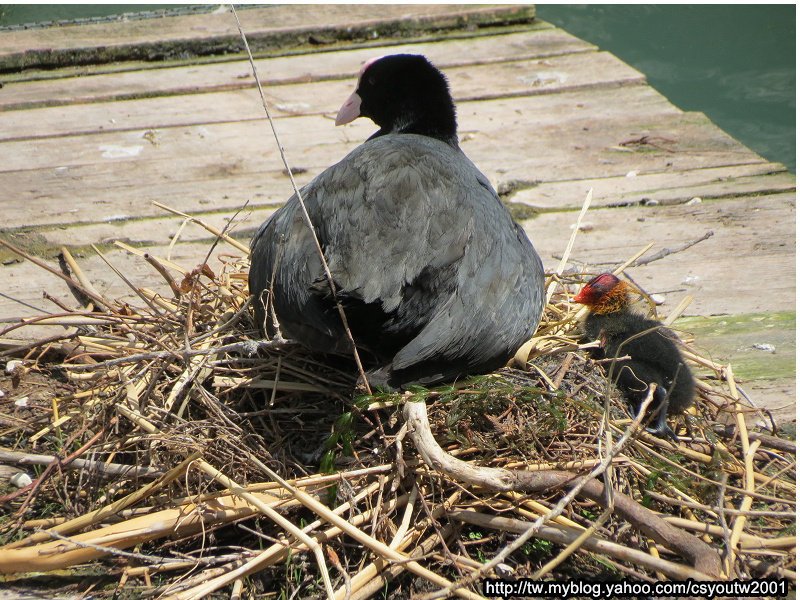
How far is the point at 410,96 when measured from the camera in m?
2.94

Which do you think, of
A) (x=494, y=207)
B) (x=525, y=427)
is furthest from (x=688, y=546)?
(x=494, y=207)

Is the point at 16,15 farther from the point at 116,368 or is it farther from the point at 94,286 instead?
the point at 116,368

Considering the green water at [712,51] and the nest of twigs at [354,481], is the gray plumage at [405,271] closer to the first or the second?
A: the nest of twigs at [354,481]

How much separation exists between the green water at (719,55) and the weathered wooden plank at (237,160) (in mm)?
2809

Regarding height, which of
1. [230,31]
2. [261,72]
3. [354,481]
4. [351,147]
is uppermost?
[230,31]

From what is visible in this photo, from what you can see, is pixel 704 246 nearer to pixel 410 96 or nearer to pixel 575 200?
pixel 575 200

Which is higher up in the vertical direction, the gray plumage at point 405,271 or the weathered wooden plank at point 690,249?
the gray plumage at point 405,271

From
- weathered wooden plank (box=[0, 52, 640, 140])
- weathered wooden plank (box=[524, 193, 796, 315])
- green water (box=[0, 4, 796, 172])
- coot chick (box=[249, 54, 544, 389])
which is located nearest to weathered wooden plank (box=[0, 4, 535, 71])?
weathered wooden plank (box=[0, 52, 640, 140])

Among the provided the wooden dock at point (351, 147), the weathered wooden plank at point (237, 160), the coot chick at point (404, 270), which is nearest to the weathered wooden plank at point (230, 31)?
the wooden dock at point (351, 147)

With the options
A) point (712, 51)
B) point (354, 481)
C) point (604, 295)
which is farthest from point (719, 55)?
point (354, 481)

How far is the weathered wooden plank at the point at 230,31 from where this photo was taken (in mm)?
4551

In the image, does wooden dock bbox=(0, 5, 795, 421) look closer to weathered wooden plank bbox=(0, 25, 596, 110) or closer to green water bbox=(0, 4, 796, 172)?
weathered wooden plank bbox=(0, 25, 596, 110)

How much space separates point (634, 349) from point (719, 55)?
535 cm

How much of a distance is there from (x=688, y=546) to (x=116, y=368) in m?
1.35
